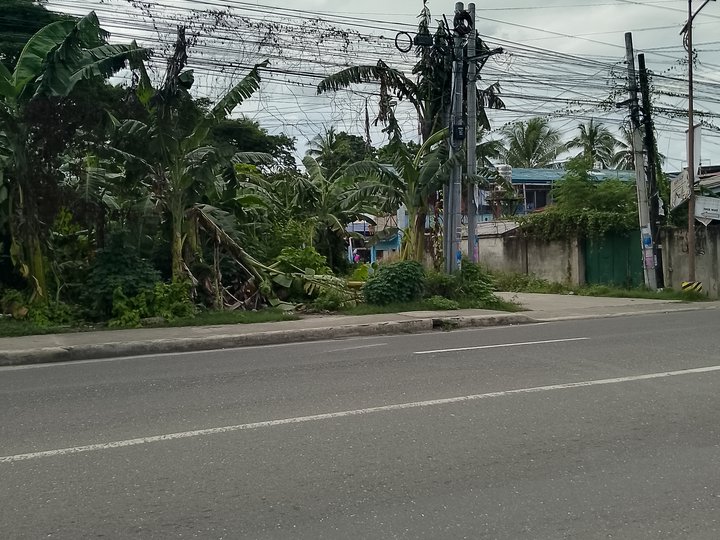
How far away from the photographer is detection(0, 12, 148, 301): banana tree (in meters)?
13.0

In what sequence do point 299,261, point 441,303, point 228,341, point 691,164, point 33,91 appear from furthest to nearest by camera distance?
point 691,164, point 299,261, point 441,303, point 33,91, point 228,341

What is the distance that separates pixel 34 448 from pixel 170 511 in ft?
6.53

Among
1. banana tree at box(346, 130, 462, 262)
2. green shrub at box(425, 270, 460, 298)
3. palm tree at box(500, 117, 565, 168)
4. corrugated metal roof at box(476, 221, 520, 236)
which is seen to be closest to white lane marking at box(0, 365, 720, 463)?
green shrub at box(425, 270, 460, 298)

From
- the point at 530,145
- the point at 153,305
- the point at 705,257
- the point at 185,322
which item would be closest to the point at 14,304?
the point at 153,305

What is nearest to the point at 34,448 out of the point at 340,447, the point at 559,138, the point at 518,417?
the point at 340,447

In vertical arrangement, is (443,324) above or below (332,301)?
below

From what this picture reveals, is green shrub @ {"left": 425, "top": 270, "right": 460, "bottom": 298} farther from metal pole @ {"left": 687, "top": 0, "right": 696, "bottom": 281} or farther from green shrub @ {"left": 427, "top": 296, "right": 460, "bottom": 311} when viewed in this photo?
metal pole @ {"left": 687, "top": 0, "right": 696, "bottom": 281}

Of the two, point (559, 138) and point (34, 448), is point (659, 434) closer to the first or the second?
point (34, 448)

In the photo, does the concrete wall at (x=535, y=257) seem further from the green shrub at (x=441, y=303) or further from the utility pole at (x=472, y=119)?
the green shrub at (x=441, y=303)

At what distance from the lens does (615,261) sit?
24.2 m

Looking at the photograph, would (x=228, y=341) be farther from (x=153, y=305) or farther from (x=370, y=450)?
(x=370, y=450)

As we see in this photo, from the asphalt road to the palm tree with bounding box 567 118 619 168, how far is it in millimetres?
35208

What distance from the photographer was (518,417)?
6414mm

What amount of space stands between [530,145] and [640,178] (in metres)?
22.6
